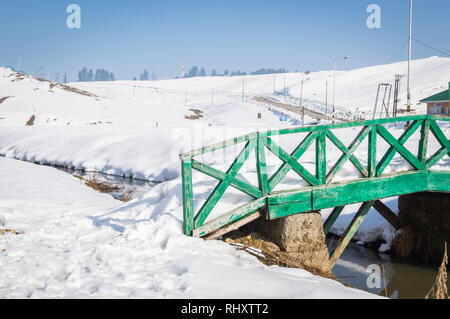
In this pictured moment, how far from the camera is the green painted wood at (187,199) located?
550 cm

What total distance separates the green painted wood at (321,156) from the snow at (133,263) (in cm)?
201

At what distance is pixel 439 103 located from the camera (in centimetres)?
4444

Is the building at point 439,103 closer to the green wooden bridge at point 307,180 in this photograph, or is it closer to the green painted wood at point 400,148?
the green painted wood at point 400,148

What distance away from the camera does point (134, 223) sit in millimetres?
6113

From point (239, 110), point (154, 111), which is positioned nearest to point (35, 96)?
point (154, 111)

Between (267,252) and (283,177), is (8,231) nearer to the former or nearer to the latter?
(267,252)

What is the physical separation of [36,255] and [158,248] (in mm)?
1473

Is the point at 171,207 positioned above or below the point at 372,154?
below

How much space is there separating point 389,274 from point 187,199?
587 centimetres

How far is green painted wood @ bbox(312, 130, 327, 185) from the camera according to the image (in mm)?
6410

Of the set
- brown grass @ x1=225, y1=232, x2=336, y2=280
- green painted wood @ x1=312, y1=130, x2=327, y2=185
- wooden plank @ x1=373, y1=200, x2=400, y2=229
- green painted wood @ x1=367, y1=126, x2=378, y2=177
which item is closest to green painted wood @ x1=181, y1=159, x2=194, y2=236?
brown grass @ x1=225, y1=232, x2=336, y2=280

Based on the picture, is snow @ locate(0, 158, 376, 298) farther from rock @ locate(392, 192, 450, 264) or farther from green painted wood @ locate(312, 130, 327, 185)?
rock @ locate(392, 192, 450, 264)

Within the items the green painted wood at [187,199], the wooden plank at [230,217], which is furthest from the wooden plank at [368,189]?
the green painted wood at [187,199]
